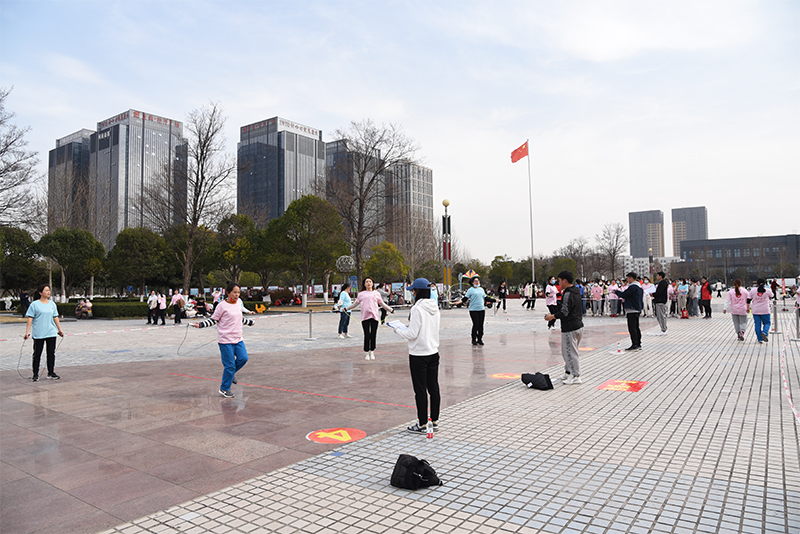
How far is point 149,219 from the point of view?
39.9 metres

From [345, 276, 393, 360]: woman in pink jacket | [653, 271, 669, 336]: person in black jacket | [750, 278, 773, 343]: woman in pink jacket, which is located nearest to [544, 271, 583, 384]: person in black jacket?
[345, 276, 393, 360]: woman in pink jacket

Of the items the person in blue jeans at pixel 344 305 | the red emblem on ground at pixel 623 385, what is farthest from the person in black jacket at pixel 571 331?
the person in blue jeans at pixel 344 305

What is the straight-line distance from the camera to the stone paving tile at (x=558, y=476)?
3.43 meters

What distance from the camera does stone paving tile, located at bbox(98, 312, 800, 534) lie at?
3426mm

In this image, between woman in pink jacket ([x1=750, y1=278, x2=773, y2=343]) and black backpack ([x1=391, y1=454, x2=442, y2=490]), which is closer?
black backpack ([x1=391, y1=454, x2=442, y2=490])

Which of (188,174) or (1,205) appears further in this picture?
(188,174)

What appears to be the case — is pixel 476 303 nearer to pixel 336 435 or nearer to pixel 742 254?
pixel 336 435

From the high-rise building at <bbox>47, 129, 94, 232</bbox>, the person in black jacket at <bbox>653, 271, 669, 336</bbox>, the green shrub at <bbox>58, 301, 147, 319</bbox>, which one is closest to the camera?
the person in black jacket at <bbox>653, 271, 669, 336</bbox>

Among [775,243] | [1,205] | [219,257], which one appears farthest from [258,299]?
[775,243]

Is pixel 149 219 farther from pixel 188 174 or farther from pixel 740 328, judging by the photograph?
pixel 740 328

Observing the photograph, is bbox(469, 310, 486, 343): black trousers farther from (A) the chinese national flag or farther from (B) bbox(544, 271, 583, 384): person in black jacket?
(A) the chinese national flag

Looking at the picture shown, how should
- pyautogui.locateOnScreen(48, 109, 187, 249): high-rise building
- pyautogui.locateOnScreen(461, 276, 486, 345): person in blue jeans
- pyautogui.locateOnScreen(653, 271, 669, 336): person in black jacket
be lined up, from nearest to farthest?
pyautogui.locateOnScreen(461, 276, 486, 345): person in blue jeans < pyautogui.locateOnScreen(653, 271, 669, 336): person in black jacket < pyautogui.locateOnScreen(48, 109, 187, 249): high-rise building

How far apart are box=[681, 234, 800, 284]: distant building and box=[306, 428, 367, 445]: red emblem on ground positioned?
105314mm

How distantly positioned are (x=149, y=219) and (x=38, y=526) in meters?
40.8
